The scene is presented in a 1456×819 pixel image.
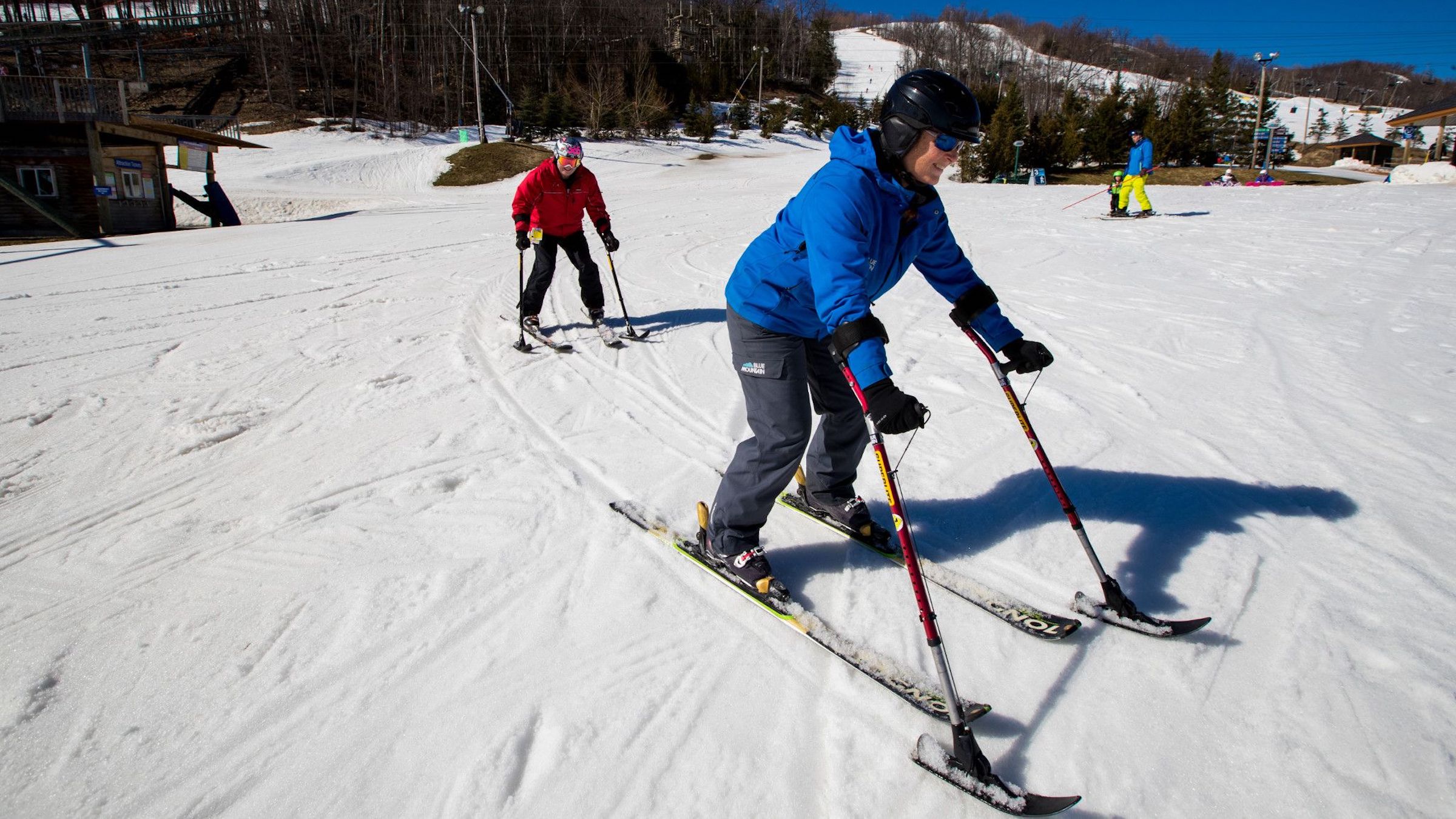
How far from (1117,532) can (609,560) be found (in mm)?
2350

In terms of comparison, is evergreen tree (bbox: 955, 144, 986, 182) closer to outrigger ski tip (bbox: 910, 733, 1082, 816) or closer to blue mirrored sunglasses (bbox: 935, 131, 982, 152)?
blue mirrored sunglasses (bbox: 935, 131, 982, 152)

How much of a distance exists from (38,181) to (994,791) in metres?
23.3

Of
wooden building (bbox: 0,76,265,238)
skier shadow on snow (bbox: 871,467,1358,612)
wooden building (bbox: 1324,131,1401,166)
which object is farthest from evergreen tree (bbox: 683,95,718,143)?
wooden building (bbox: 1324,131,1401,166)

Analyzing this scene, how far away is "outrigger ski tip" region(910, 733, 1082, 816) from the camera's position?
1.95m

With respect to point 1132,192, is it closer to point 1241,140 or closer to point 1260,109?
point 1260,109

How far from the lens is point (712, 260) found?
10.8 m

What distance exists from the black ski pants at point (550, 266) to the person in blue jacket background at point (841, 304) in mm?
4129

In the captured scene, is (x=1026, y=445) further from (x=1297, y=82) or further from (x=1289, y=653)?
(x=1297, y=82)

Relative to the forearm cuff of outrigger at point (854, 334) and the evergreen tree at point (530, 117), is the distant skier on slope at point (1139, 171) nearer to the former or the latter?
the forearm cuff of outrigger at point (854, 334)

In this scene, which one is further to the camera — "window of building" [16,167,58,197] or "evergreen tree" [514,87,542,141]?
"evergreen tree" [514,87,542,141]

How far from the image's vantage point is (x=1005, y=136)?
111ft

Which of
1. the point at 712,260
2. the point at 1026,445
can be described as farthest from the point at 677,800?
the point at 712,260

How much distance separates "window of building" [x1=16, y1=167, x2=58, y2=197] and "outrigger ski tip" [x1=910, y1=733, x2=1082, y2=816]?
2298 cm

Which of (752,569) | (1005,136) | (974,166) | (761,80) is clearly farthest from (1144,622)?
(761,80)
